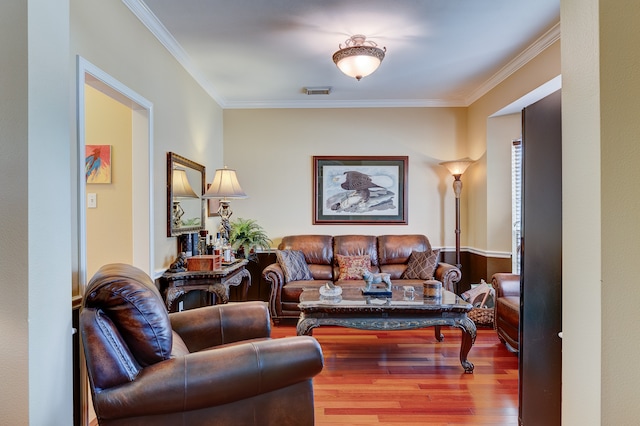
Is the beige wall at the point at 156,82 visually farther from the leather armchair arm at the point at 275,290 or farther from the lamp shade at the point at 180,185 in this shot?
the leather armchair arm at the point at 275,290

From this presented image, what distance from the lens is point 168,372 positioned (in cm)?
149

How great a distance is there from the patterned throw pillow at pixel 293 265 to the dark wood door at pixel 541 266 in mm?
2852

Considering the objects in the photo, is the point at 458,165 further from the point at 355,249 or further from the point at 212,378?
the point at 212,378

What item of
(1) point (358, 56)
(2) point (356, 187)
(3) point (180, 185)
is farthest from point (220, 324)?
(2) point (356, 187)

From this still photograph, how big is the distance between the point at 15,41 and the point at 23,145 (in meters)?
0.38

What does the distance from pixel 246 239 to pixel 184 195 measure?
126 centimetres

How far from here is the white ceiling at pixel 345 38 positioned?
2787 millimetres

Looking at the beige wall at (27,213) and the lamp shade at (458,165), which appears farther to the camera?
the lamp shade at (458,165)

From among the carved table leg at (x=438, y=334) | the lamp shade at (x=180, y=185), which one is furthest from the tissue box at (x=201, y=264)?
the carved table leg at (x=438, y=334)

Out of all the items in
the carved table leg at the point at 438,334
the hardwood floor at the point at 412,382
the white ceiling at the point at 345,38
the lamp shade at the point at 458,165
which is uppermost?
the white ceiling at the point at 345,38

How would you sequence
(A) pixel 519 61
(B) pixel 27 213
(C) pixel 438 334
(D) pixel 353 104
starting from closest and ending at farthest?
1. (B) pixel 27 213
2. (C) pixel 438 334
3. (A) pixel 519 61
4. (D) pixel 353 104

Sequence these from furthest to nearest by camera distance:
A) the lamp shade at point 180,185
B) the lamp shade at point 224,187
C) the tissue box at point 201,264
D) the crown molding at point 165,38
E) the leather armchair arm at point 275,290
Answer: the leather armchair arm at point 275,290
the lamp shade at point 224,187
the lamp shade at point 180,185
the tissue box at point 201,264
the crown molding at point 165,38

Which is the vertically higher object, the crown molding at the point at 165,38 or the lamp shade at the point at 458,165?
the crown molding at the point at 165,38

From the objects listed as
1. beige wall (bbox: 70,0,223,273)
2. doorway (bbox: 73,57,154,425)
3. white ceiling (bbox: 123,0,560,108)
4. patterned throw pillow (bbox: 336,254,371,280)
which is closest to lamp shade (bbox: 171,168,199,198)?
beige wall (bbox: 70,0,223,273)
